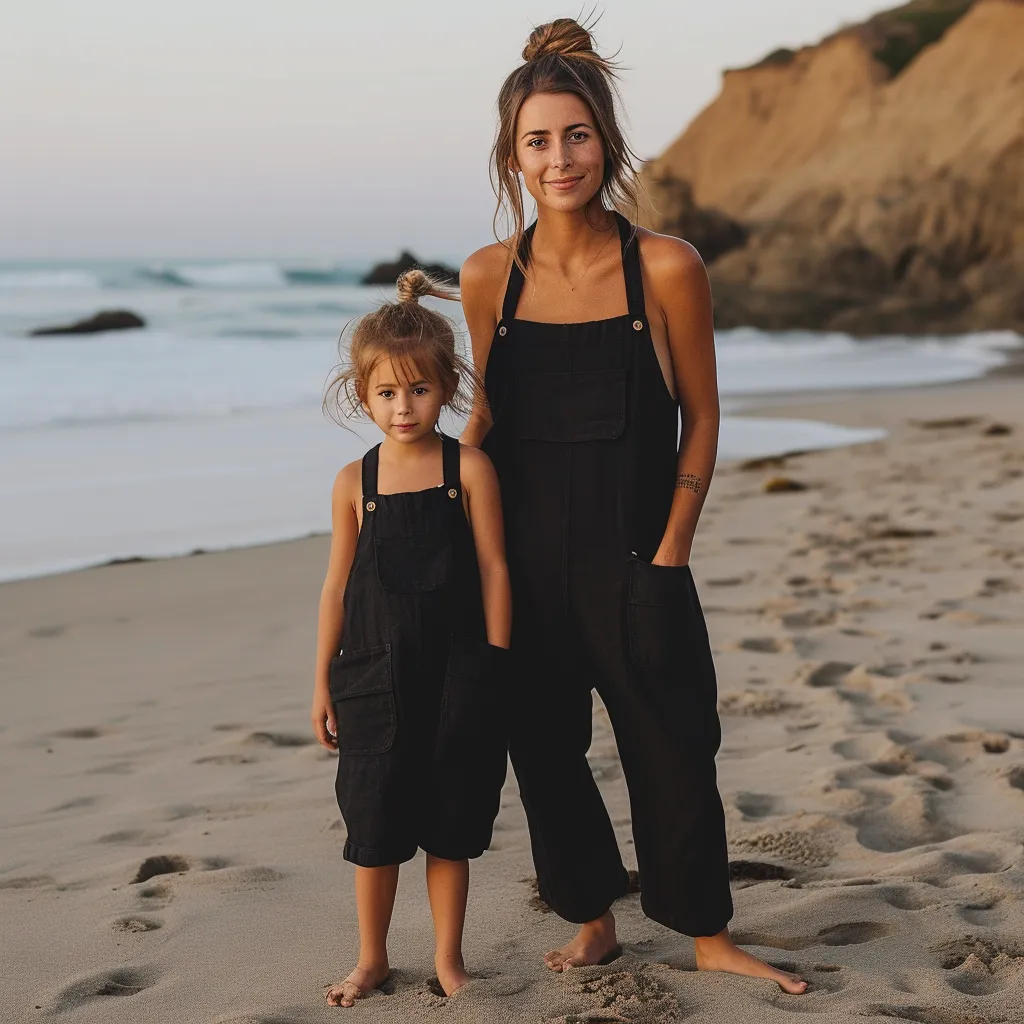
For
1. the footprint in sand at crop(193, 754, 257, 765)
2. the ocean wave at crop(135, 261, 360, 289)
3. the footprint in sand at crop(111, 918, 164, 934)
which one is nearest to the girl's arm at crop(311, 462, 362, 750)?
the footprint in sand at crop(111, 918, 164, 934)

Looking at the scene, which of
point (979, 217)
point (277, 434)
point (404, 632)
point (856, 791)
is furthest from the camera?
point (979, 217)

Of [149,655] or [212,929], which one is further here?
[149,655]

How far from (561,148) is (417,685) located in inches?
40.3

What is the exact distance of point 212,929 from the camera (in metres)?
2.86

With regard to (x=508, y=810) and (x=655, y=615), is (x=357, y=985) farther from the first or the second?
(x=508, y=810)

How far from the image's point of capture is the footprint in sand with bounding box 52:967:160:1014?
8.34 feet

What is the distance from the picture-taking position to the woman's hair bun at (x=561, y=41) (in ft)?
8.30

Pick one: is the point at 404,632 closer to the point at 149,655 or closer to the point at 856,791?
the point at 856,791

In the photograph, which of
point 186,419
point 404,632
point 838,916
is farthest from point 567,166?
point 186,419

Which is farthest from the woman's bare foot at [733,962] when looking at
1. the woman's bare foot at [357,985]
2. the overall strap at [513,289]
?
the overall strap at [513,289]

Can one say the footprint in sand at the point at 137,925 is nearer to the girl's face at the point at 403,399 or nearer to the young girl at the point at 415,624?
the young girl at the point at 415,624

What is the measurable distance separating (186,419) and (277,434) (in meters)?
1.60

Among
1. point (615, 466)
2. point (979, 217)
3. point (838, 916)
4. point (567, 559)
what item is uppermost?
point (979, 217)

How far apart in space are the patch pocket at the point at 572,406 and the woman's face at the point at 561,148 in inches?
12.8
